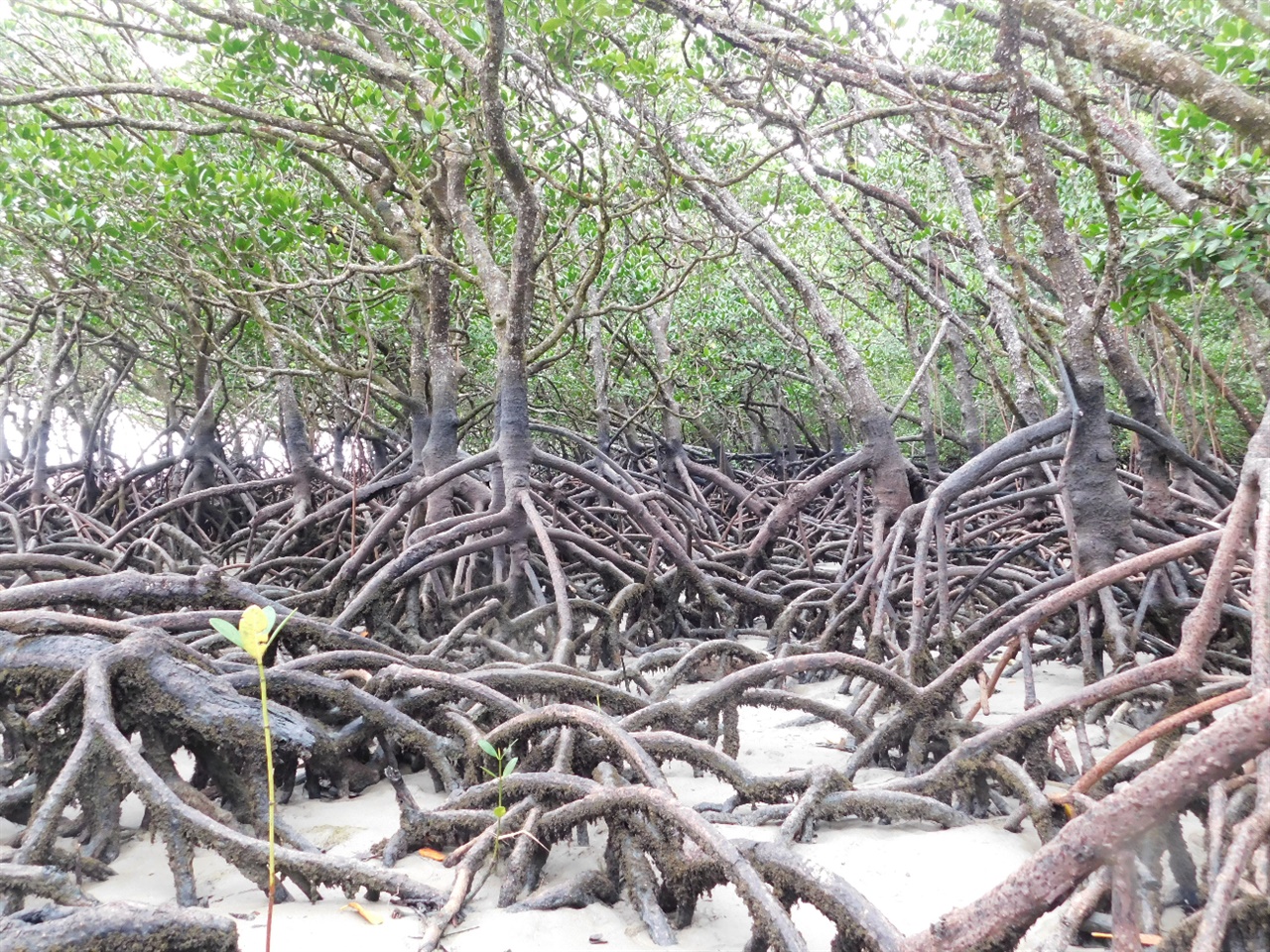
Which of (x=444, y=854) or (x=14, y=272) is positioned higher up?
(x=14, y=272)

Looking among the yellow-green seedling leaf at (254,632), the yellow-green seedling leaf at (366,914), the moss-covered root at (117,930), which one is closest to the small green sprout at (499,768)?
the yellow-green seedling leaf at (366,914)

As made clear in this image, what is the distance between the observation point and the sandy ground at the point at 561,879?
56.4 inches

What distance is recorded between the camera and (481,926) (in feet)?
4.83

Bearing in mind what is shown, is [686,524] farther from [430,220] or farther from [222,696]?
[222,696]

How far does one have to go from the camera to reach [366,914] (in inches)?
58.6

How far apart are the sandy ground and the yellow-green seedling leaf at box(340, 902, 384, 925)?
0.4 inches

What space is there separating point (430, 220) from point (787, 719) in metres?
3.62

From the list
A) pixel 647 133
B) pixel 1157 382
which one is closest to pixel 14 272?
pixel 647 133

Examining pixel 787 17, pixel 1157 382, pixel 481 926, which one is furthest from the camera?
pixel 1157 382

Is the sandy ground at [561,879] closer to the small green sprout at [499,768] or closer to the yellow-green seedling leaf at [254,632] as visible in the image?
the small green sprout at [499,768]

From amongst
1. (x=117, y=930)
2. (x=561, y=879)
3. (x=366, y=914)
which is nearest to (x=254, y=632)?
(x=117, y=930)

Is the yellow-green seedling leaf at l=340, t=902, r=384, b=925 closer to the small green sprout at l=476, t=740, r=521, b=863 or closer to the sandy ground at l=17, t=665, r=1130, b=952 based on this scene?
the sandy ground at l=17, t=665, r=1130, b=952

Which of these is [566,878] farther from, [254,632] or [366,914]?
[254,632]

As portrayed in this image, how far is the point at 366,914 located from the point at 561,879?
41 cm
